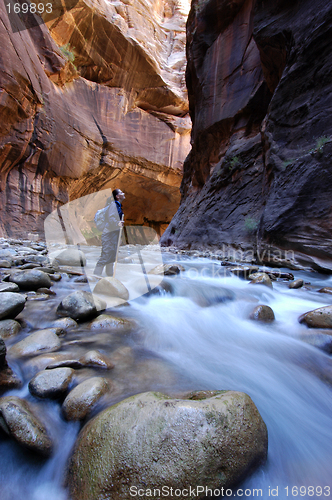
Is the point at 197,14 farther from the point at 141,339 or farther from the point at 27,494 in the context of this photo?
the point at 27,494

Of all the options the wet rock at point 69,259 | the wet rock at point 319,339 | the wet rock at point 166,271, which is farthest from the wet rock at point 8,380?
the wet rock at point 69,259

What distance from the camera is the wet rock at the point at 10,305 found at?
1.57 meters

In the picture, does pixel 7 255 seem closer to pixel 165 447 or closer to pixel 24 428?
pixel 24 428

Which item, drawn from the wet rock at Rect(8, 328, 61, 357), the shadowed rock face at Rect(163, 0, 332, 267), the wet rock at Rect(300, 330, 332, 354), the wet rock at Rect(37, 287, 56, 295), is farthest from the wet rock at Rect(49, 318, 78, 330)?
the shadowed rock face at Rect(163, 0, 332, 267)

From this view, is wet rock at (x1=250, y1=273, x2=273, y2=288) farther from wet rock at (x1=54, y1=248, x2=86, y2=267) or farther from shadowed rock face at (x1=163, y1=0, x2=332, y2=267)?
wet rock at (x1=54, y1=248, x2=86, y2=267)

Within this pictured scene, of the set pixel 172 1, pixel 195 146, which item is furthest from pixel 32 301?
pixel 172 1

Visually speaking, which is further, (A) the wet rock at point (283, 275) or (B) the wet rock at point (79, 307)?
(A) the wet rock at point (283, 275)

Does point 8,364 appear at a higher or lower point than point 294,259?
lower

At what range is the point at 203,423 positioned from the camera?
2.50 ft

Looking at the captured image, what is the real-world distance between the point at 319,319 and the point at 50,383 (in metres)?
1.94

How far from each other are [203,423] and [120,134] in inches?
783

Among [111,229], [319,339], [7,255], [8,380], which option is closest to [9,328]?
[8,380]

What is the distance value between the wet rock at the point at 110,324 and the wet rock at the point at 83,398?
0.72 m

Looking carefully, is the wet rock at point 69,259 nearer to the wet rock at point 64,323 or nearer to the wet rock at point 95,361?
the wet rock at point 64,323
